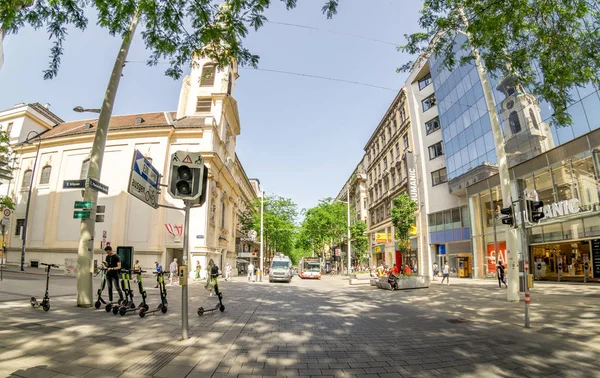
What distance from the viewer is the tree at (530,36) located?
8047mm

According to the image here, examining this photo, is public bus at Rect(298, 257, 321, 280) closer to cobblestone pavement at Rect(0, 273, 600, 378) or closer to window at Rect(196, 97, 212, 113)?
window at Rect(196, 97, 212, 113)

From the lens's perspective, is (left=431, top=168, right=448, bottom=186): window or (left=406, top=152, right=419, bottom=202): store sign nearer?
(left=431, top=168, right=448, bottom=186): window

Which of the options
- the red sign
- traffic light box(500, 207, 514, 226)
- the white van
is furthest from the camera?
the white van

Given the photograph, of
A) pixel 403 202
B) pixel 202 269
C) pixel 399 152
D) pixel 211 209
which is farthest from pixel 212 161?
pixel 399 152

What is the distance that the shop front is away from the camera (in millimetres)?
18375

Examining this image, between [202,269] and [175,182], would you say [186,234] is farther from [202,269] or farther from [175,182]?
[202,269]

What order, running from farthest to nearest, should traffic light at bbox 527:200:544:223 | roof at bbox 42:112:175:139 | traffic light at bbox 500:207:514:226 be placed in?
roof at bbox 42:112:175:139 < traffic light at bbox 500:207:514:226 < traffic light at bbox 527:200:544:223

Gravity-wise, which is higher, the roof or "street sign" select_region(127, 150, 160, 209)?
the roof

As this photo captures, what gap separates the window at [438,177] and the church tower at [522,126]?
875 centimetres

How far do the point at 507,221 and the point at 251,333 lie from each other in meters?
8.32

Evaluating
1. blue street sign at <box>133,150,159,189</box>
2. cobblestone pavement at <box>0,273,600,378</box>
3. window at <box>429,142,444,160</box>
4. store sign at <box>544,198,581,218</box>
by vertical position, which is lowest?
cobblestone pavement at <box>0,273,600,378</box>

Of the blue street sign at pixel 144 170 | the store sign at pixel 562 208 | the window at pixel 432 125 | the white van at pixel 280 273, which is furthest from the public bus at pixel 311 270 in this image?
the blue street sign at pixel 144 170

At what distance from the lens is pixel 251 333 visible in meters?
6.57

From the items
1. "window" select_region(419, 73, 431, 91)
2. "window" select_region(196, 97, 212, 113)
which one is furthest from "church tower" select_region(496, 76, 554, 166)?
"window" select_region(196, 97, 212, 113)
